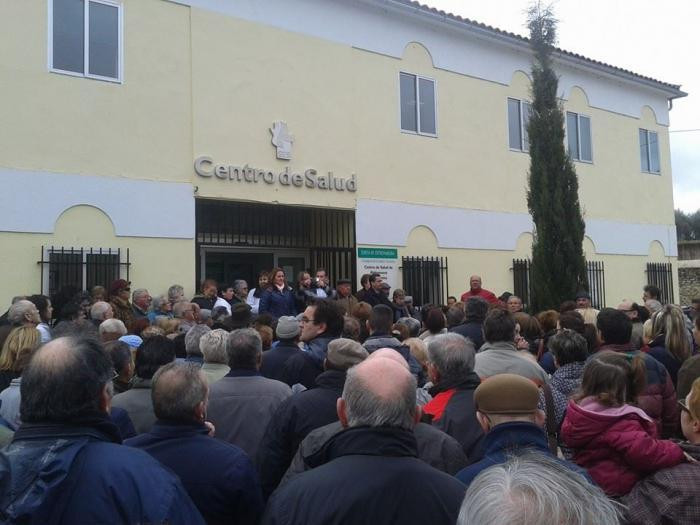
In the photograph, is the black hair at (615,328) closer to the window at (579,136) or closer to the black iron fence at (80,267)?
the black iron fence at (80,267)

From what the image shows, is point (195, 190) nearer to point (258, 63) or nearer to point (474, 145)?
point (258, 63)

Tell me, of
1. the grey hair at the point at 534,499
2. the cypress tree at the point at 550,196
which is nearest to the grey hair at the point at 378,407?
the grey hair at the point at 534,499

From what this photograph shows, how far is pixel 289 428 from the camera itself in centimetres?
383

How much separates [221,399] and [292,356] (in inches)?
48.2

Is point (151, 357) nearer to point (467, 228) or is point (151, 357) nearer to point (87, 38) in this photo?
point (87, 38)

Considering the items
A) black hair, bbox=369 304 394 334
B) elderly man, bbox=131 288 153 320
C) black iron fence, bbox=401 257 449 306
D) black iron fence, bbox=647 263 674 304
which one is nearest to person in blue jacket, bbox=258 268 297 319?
elderly man, bbox=131 288 153 320

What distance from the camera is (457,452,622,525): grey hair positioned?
1.35 m

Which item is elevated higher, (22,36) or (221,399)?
(22,36)

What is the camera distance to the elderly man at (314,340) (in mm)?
5379

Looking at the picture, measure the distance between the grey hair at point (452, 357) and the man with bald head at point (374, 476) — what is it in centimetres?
147

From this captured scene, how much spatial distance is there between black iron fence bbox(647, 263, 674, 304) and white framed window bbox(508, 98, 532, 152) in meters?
6.21

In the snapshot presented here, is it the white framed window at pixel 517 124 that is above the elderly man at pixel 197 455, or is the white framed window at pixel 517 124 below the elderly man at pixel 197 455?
above

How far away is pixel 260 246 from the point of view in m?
13.5

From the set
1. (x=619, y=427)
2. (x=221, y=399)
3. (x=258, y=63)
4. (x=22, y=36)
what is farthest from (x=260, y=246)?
(x=619, y=427)
